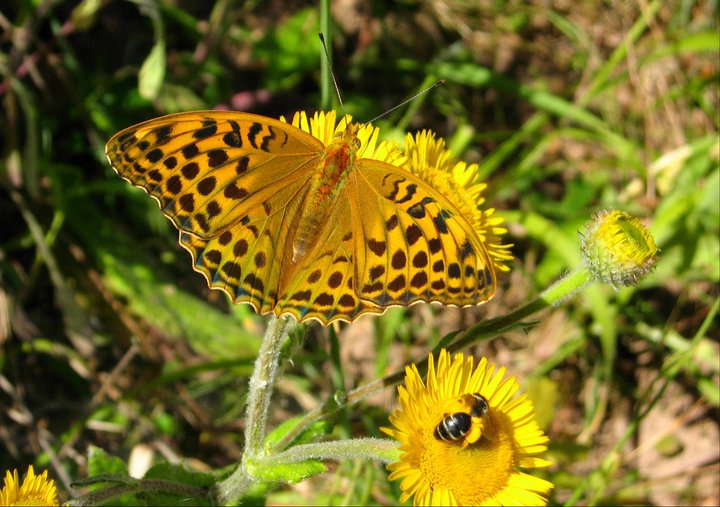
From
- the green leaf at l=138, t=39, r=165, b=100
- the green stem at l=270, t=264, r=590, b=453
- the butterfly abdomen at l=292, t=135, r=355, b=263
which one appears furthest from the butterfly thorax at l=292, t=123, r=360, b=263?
the green leaf at l=138, t=39, r=165, b=100

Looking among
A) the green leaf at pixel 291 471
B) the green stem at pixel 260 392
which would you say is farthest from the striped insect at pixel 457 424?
the green stem at pixel 260 392

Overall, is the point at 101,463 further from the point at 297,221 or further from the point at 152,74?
the point at 152,74

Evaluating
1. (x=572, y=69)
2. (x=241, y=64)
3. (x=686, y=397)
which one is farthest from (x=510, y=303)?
(x=241, y=64)

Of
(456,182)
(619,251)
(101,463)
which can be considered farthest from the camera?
(101,463)

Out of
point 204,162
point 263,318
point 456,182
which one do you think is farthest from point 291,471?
point 263,318

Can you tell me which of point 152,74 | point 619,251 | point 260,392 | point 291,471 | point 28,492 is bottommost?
point 28,492

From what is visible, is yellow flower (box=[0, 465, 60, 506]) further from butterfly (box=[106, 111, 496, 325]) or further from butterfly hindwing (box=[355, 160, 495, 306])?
butterfly hindwing (box=[355, 160, 495, 306])

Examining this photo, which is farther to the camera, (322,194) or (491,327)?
(322,194)

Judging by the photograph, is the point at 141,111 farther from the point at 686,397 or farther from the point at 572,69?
the point at 686,397
